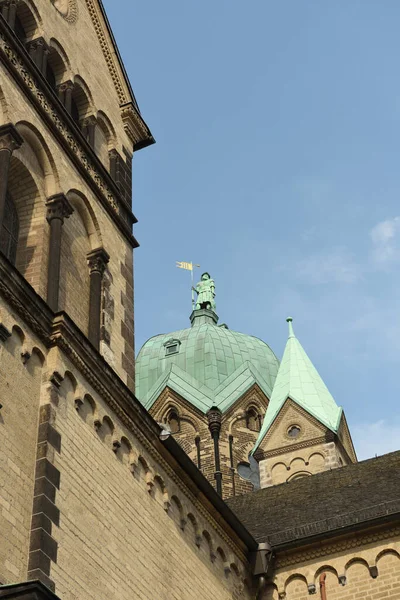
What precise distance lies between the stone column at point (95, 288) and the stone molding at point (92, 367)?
6.41ft

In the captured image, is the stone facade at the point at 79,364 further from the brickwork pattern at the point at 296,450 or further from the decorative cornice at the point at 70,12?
the brickwork pattern at the point at 296,450

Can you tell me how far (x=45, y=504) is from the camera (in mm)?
13836

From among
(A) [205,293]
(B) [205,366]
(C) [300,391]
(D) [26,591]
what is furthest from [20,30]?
(A) [205,293]

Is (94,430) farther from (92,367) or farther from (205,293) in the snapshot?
(205,293)

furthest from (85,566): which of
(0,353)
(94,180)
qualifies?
(94,180)

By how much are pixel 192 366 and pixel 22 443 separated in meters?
31.7

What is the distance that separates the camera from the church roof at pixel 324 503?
20062 mm

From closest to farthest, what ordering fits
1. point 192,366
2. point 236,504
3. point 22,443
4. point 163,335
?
point 22,443
point 236,504
point 192,366
point 163,335

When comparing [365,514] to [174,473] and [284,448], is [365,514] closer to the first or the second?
[174,473]

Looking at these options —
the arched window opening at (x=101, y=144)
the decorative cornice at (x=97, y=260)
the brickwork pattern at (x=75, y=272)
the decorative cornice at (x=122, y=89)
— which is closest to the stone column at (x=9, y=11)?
the arched window opening at (x=101, y=144)

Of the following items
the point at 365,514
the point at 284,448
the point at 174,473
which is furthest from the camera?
the point at 284,448

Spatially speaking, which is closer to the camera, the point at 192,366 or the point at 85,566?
the point at 85,566

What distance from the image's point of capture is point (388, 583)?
19172 millimetres

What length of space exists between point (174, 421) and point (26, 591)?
104 feet
